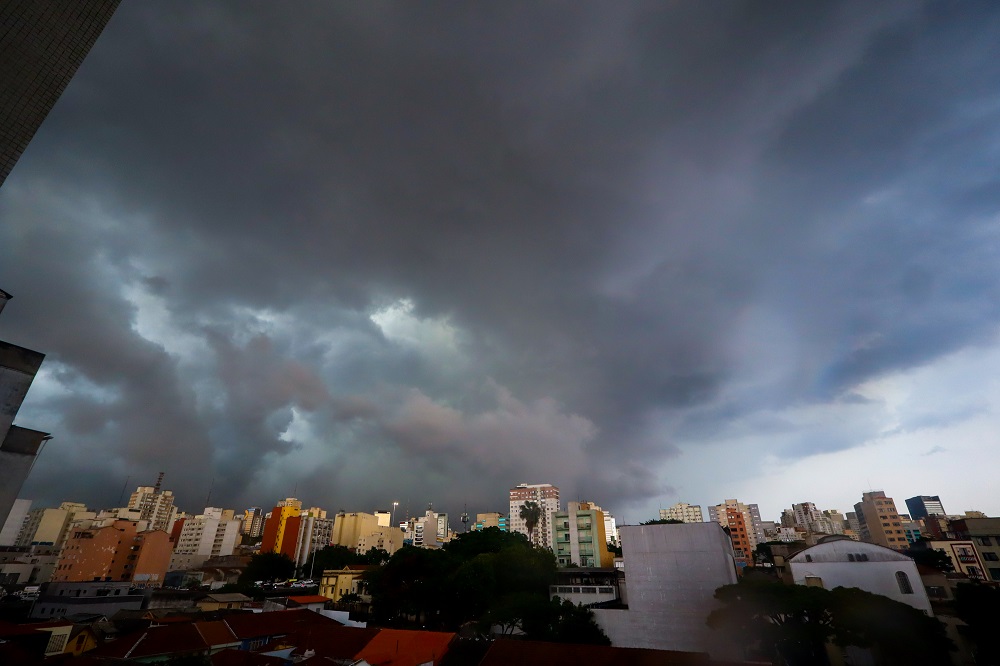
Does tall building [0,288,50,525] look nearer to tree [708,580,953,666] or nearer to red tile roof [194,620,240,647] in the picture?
red tile roof [194,620,240,647]

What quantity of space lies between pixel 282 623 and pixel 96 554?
2736 inches

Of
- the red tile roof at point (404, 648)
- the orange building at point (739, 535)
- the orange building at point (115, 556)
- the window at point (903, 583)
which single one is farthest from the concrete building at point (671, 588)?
the orange building at point (739, 535)

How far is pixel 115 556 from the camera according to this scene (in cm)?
8162

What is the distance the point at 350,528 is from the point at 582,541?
80.2m

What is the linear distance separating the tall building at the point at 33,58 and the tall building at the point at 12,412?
0.07m

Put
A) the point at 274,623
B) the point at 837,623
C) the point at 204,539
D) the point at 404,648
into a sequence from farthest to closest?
the point at 204,539 < the point at 274,623 < the point at 404,648 < the point at 837,623

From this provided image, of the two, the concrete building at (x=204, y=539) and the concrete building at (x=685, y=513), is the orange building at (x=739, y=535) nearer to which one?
the concrete building at (x=685, y=513)

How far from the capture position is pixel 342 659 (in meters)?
30.3

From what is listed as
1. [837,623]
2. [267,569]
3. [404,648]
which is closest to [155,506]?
[267,569]

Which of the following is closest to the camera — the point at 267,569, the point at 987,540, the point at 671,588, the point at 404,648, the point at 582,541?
the point at 404,648

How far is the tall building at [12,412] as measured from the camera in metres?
6.96

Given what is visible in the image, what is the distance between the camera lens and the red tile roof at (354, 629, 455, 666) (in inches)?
1148

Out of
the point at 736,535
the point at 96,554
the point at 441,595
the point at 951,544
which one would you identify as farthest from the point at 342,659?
the point at 736,535

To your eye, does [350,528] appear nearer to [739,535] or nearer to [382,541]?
[382,541]
